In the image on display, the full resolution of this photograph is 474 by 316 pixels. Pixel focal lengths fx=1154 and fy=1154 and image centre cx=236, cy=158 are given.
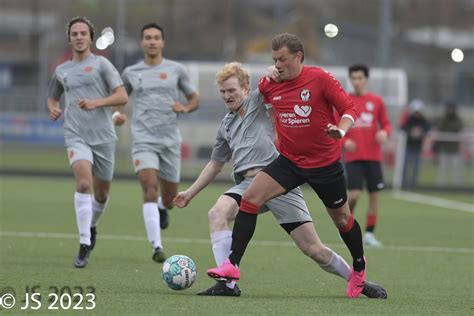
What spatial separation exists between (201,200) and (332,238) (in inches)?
302

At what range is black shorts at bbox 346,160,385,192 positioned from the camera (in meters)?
14.7

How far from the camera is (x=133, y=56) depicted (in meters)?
32.7

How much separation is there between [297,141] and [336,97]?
1.51 ft

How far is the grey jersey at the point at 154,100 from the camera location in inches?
488

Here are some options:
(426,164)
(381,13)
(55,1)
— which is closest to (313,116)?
(426,164)

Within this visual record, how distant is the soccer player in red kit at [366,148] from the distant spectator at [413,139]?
40.1 feet

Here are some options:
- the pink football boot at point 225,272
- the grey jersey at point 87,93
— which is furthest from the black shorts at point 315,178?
the grey jersey at point 87,93

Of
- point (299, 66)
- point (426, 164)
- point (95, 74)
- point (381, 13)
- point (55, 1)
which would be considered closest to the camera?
point (299, 66)

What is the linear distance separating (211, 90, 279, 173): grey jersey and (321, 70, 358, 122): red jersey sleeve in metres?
0.64

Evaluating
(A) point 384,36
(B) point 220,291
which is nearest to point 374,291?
(B) point 220,291

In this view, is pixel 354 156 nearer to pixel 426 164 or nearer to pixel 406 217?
pixel 406 217

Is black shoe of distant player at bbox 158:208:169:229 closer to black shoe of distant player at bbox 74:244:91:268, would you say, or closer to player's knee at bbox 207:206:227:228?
black shoe of distant player at bbox 74:244:91:268

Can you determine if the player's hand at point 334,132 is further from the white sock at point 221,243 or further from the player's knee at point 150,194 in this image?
the player's knee at point 150,194

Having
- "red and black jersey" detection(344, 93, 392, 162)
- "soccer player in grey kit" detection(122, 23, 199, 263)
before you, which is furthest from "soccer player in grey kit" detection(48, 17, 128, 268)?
"red and black jersey" detection(344, 93, 392, 162)
